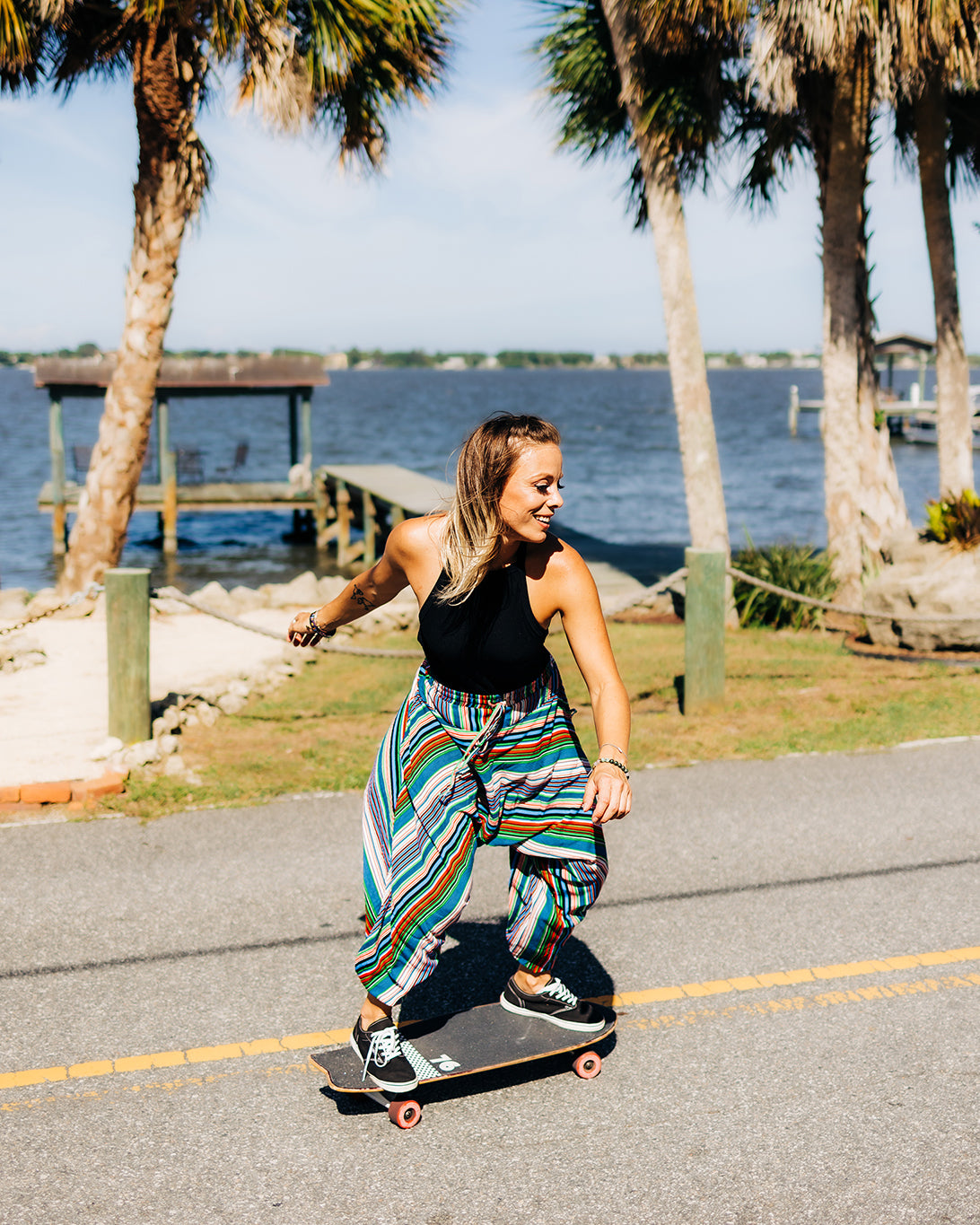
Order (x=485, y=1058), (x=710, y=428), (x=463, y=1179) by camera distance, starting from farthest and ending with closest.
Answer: (x=710, y=428) → (x=485, y=1058) → (x=463, y=1179)

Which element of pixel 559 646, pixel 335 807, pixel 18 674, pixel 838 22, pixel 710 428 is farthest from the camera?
pixel 710 428

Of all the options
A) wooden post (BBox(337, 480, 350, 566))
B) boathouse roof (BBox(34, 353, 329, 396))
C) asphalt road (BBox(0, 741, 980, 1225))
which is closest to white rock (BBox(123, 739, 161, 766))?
asphalt road (BBox(0, 741, 980, 1225))

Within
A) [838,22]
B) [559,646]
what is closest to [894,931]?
[559,646]

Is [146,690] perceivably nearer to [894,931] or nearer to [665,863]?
[665,863]

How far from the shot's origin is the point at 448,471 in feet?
11.9

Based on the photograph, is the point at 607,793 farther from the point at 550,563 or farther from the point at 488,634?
the point at 550,563

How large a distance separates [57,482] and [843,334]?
16.7 m

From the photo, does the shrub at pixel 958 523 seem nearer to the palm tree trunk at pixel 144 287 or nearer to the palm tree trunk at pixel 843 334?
the palm tree trunk at pixel 843 334

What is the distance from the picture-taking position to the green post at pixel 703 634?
7898 millimetres

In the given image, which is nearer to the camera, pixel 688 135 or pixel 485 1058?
pixel 485 1058

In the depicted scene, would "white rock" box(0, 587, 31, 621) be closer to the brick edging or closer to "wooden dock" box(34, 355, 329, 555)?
the brick edging

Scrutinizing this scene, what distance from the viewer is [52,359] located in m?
23.9

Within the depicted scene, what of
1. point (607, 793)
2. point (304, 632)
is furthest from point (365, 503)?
point (607, 793)

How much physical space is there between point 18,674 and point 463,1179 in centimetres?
686
